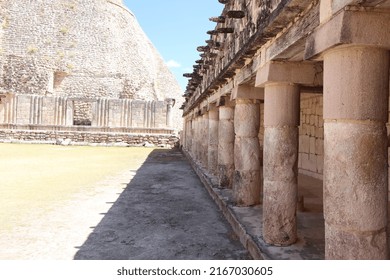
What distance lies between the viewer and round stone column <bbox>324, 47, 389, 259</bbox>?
232 cm

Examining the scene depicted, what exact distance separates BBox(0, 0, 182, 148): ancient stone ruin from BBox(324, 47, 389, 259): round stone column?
85.0ft

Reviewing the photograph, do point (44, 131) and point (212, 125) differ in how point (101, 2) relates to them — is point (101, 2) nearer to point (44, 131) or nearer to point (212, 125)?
point (44, 131)

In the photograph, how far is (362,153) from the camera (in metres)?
2.34

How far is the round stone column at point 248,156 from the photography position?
18.9ft

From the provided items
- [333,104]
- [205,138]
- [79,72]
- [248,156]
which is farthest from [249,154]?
[79,72]

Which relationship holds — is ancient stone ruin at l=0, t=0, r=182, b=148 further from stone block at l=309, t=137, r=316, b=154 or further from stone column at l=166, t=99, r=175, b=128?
stone block at l=309, t=137, r=316, b=154

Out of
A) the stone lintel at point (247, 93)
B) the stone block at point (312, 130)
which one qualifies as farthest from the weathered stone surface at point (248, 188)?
the stone block at point (312, 130)

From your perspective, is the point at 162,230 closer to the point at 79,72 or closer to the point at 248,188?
the point at 248,188

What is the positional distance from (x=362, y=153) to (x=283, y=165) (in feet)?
5.46

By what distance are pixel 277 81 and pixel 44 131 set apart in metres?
26.6

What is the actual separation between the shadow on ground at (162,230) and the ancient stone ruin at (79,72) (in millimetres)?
21143

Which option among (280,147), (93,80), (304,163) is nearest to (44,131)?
(93,80)

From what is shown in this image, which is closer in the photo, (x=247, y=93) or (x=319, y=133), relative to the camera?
(x=247, y=93)

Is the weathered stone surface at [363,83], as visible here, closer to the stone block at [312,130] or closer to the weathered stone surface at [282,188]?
the weathered stone surface at [282,188]
